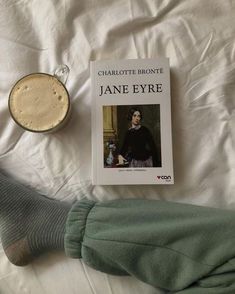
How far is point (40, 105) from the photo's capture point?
0.69 meters

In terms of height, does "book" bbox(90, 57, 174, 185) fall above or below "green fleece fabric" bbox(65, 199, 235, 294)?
above

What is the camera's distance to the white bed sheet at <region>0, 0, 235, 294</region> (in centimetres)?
71

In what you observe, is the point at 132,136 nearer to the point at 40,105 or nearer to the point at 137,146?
the point at 137,146

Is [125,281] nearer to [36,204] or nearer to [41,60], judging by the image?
[36,204]

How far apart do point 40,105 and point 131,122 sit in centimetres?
16

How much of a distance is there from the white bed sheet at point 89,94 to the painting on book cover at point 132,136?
35mm

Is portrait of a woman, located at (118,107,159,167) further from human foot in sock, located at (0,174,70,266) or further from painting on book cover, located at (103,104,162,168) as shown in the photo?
human foot in sock, located at (0,174,70,266)

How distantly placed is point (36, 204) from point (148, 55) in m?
0.34

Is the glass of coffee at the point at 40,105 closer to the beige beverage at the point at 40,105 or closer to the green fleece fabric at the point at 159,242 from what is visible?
the beige beverage at the point at 40,105

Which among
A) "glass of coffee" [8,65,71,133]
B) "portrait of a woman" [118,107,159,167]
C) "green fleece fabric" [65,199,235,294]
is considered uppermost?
"glass of coffee" [8,65,71,133]

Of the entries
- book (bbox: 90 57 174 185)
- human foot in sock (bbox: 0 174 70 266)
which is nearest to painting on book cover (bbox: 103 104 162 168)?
book (bbox: 90 57 174 185)

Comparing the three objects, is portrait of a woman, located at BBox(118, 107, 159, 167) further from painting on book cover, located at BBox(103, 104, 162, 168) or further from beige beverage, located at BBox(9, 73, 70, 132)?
beige beverage, located at BBox(9, 73, 70, 132)

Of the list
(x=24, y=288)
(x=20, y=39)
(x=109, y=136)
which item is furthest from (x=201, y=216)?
(x=20, y=39)

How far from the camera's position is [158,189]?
72 centimetres
